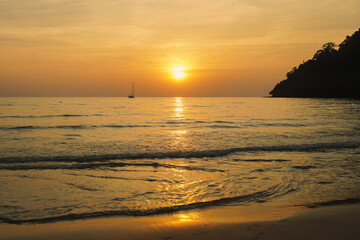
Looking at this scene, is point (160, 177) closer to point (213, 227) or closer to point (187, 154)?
point (213, 227)

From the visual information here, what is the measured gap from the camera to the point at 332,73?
164125 mm

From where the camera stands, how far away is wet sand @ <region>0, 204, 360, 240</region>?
549cm

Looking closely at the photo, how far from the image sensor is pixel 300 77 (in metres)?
186

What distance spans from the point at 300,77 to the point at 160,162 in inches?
7520

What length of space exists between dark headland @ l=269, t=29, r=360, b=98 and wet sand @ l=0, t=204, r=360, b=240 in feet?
519

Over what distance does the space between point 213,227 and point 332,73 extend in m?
181

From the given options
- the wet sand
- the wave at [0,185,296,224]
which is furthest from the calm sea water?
the wet sand

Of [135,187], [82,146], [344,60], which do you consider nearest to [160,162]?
[135,187]

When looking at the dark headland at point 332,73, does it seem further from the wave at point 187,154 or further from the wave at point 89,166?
the wave at point 89,166

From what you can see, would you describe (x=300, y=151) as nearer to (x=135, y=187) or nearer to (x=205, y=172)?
(x=205, y=172)

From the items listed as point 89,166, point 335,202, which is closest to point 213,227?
point 335,202

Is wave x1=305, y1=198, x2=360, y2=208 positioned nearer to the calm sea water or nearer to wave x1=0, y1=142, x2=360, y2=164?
the calm sea water

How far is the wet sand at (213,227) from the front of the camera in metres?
5.49

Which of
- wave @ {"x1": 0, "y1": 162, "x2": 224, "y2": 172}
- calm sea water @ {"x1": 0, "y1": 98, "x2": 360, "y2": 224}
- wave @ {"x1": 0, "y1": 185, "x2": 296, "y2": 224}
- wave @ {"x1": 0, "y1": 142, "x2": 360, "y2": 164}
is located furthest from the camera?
wave @ {"x1": 0, "y1": 142, "x2": 360, "y2": 164}
